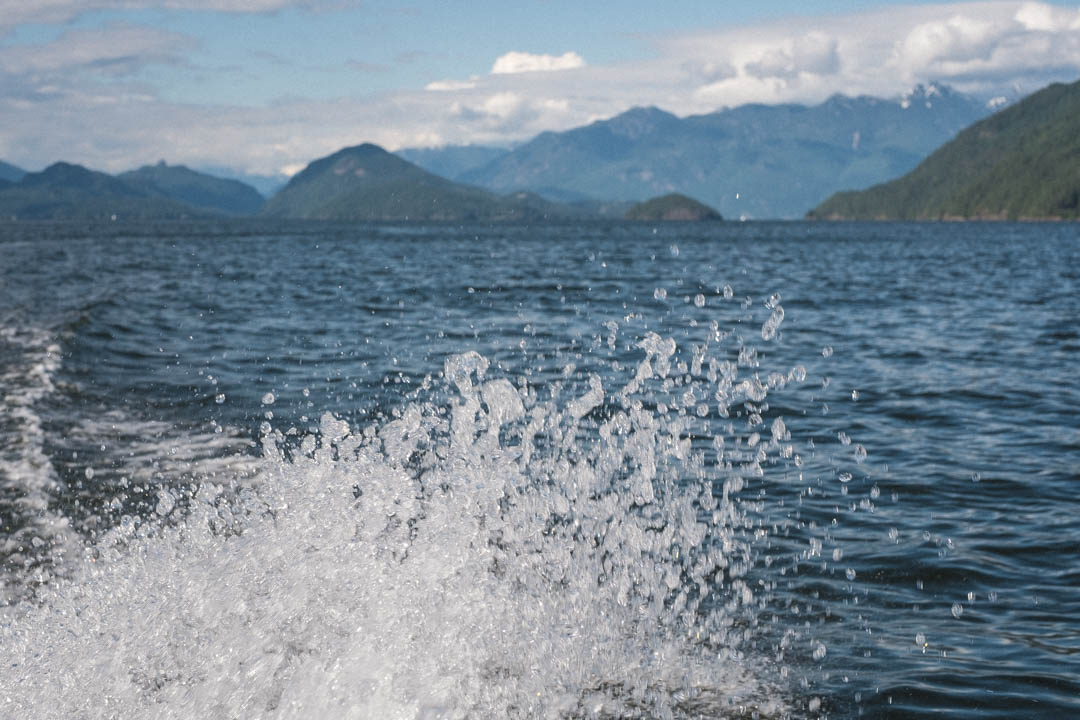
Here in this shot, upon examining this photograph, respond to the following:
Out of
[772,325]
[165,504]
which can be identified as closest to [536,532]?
[165,504]

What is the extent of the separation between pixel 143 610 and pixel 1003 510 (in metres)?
8.82

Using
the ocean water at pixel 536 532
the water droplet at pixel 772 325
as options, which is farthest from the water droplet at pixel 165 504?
the water droplet at pixel 772 325

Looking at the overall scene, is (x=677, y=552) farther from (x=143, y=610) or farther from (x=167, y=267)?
(x=167, y=267)

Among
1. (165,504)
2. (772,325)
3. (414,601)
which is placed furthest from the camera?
(772,325)

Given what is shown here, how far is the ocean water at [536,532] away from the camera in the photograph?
20.4 ft

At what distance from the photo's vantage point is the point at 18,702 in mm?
5809

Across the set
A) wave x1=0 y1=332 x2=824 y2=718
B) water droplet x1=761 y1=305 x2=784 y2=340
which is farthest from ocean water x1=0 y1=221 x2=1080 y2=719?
water droplet x1=761 y1=305 x2=784 y2=340

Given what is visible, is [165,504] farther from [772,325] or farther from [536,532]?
[772,325]

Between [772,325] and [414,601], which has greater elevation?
[772,325]

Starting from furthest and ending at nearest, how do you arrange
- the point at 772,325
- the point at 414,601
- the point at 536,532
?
1. the point at 772,325
2. the point at 536,532
3. the point at 414,601

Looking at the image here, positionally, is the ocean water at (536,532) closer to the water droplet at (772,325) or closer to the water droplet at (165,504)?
the water droplet at (165,504)

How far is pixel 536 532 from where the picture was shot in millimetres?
8820

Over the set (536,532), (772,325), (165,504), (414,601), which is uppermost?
(772,325)

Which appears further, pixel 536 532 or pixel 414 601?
pixel 536 532
